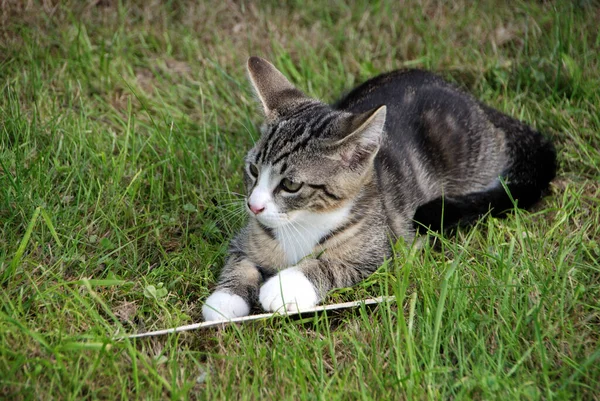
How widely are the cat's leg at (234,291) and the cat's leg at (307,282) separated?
0.10m

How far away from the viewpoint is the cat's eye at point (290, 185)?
2.94 metres

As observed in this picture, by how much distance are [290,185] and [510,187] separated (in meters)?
1.28

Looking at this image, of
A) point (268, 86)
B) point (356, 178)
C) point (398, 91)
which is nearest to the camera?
point (356, 178)

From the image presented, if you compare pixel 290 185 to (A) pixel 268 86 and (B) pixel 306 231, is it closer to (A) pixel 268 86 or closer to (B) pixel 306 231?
(B) pixel 306 231

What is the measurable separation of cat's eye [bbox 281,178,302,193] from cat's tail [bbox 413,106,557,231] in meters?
0.67

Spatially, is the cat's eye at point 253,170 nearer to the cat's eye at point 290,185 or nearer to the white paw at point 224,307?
the cat's eye at point 290,185

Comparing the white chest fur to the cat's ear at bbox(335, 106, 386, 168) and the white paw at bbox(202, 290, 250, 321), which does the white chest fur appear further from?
the white paw at bbox(202, 290, 250, 321)

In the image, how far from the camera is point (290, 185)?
2949 mm

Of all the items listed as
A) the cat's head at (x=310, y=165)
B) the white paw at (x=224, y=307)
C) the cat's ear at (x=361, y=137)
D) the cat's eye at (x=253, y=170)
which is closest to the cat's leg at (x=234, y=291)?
the white paw at (x=224, y=307)

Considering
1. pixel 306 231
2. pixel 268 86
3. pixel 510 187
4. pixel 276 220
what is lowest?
pixel 510 187

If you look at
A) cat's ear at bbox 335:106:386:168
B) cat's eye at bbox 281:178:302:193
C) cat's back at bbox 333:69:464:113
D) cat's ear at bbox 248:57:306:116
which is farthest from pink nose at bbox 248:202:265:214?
cat's back at bbox 333:69:464:113

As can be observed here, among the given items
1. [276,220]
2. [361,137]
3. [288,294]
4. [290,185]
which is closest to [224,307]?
[288,294]

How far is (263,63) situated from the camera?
3.30 m

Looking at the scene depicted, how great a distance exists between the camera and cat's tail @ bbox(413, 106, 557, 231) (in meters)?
3.29
